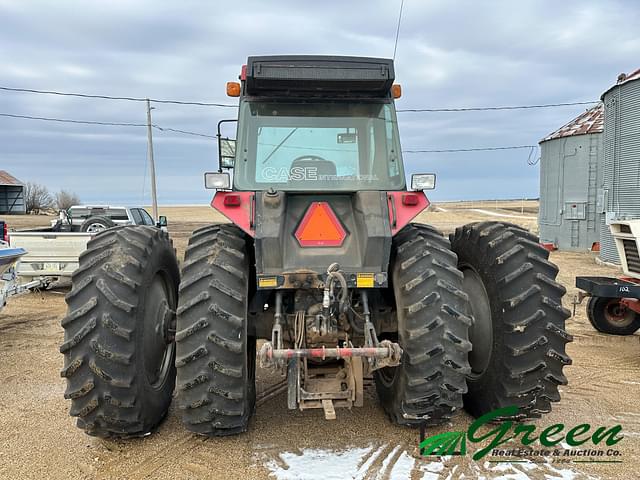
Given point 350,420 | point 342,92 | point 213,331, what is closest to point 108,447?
point 213,331

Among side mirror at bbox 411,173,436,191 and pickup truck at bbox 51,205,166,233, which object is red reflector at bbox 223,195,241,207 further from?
Answer: pickup truck at bbox 51,205,166,233

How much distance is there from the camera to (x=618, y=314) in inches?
310

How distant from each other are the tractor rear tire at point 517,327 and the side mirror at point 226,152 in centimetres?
217

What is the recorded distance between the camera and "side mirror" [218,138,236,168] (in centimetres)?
454

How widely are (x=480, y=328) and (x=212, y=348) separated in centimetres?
219

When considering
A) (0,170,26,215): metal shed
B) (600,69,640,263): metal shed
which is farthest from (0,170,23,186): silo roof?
(600,69,640,263): metal shed

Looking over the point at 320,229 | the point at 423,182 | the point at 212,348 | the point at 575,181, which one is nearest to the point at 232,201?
the point at 320,229

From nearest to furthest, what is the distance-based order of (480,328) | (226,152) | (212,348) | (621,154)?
(212,348) → (480,328) → (226,152) → (621,154)

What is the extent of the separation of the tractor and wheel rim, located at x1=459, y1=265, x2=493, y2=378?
2 cm

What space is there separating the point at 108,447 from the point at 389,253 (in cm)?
252

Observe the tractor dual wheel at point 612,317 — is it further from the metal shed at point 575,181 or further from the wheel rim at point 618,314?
the metal shed at point 575,181

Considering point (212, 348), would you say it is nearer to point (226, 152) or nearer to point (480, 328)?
point (226, 152)

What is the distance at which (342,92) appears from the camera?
14.5ft

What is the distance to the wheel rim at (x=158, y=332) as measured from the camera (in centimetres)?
402
